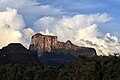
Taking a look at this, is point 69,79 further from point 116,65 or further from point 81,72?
point 116,65

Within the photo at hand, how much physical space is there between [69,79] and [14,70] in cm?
2822

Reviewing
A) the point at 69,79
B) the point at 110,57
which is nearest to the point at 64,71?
the point at 69,79

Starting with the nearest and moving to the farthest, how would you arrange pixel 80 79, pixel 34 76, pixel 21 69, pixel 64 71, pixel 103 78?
1. pixel 103 78
2. pixel 80 79
3. pixel 64 71
4. pixel 34 76
5. pixel 21 69

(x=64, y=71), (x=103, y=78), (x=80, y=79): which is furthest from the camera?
(x=64, y=71)

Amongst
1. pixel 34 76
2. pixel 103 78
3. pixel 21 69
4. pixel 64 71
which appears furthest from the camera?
pixel 21 69

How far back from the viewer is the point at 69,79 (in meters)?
87.4

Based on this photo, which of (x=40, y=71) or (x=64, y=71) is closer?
(x=64, y=71)

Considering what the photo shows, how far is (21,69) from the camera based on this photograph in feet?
363

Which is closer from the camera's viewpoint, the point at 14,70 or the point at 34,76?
the point at 34,76

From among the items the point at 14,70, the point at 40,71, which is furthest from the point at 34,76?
the point at 14,70

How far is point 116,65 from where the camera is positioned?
3095 inches

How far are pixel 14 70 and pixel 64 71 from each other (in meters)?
21.9

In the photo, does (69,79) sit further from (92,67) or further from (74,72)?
(92,67)

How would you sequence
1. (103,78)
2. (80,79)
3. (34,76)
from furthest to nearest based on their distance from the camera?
(34,76) → (80,79) → (103,78)
